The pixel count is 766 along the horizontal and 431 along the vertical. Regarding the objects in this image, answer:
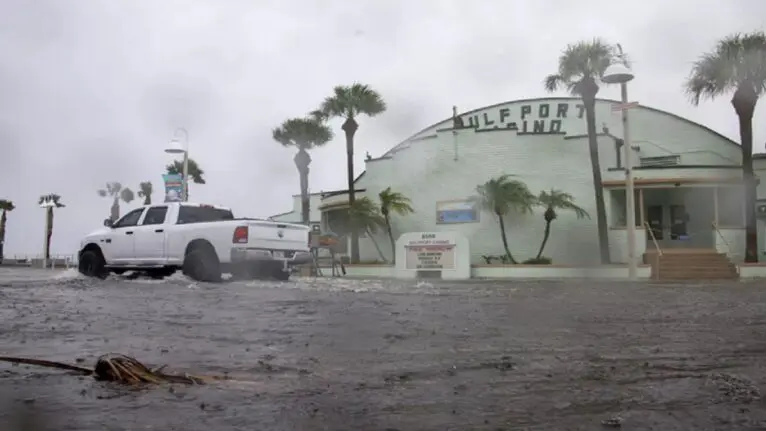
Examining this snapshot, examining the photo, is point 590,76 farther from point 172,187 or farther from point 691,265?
point 172,187

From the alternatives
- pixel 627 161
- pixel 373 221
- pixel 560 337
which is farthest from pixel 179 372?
pixel 373 221

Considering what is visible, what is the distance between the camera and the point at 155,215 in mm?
11727

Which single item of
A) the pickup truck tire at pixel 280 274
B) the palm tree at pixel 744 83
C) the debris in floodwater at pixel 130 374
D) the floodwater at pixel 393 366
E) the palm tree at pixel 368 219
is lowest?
the floodwater at pixel 393 366

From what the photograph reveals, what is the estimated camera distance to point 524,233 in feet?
72.7

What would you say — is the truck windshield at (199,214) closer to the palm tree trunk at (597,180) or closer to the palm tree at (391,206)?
the palm tree at (391,206)

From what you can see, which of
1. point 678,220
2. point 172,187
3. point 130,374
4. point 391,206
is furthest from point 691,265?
point 130,374

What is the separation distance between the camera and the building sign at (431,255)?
18609 millimetres

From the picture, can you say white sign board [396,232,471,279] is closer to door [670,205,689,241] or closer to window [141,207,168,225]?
door [670,205,689,241]

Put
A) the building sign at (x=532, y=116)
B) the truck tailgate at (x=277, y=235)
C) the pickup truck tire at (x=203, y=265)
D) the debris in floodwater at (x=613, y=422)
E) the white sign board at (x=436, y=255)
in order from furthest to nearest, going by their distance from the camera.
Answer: the building sign at (x=532, y=116), the white sign board at (x=436, y=255), the truck tailgate at (x=277, y=235), the pickup truck tire at (x=203, y=265), the debris in floodwater at (x=613, y=422)

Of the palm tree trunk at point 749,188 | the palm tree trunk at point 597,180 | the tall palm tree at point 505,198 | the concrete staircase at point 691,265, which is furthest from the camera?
the tall palm tree at point 505,198

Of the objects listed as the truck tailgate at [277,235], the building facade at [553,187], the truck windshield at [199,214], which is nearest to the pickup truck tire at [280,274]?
the truck tailgate at [277,235]

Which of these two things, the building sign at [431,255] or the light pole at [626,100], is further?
the building sign at [431,255]

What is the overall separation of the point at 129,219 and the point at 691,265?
14.1 m

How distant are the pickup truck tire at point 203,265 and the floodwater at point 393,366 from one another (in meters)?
3.59
